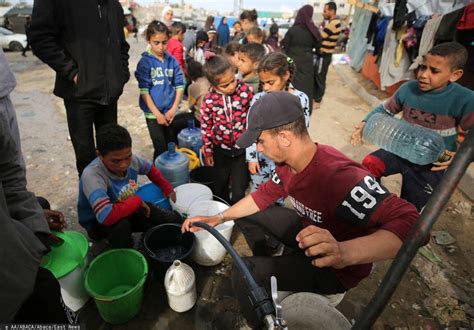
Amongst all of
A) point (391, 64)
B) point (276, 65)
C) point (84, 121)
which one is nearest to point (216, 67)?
point (276, 65)

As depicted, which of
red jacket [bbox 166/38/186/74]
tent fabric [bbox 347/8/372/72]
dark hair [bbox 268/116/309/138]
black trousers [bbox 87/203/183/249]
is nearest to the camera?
dark hair [bbox 268/116/309/138]

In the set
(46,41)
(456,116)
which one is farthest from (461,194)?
(46,41)

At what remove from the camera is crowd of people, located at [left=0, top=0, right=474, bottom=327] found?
137 centimetres

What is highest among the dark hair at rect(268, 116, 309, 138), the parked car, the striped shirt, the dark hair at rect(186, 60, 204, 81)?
the dark hair at rect(268, 116, 309, 138)

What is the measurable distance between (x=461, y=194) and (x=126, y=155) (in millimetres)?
4631

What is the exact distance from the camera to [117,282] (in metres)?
2.45

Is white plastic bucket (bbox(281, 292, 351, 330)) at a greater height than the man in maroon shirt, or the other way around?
the man in maroon shirt

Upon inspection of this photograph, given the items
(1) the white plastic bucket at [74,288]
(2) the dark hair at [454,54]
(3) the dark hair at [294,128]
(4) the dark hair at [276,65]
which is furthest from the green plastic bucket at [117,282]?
(2) the dark hair at [454,54]

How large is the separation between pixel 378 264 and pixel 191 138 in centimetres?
306

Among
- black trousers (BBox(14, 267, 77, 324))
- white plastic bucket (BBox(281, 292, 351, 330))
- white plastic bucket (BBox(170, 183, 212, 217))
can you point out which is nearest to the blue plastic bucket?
white plastic bucket (BBox(170, 183, 212, 217))

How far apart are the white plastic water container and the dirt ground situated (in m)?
0.20

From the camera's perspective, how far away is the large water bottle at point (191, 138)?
435 centimetres

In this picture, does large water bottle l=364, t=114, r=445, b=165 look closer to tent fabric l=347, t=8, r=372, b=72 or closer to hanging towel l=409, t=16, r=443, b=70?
hanging towel l=409, t=16, r=443, b=70

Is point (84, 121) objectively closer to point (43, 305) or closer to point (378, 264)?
point (43, 305)
